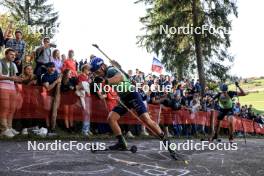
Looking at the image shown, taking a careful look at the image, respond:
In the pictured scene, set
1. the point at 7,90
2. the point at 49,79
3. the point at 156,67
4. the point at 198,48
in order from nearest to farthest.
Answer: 1. the point at 7,90
2. the point at 49,79
3. the point at 156,67
4. the point at 198,48

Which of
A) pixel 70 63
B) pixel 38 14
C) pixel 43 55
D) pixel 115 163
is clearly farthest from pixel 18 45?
pixel 38 14

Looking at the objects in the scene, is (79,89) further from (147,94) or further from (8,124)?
(147,94)

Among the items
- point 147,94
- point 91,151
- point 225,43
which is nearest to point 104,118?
point 147,94

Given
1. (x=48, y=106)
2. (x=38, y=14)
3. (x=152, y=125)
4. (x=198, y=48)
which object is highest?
(x=38, y=14)

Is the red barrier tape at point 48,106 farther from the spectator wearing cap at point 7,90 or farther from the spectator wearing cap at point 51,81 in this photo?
the spectator wearing cap at point 7,90

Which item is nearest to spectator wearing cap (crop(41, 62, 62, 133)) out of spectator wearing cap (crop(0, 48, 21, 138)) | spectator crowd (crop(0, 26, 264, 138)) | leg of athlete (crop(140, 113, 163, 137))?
spectator crowd (crop(0, 26, 264, 138))

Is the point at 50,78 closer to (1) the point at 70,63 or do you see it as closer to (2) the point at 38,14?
(1) the point at 70,63

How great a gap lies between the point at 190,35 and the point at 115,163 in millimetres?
23322

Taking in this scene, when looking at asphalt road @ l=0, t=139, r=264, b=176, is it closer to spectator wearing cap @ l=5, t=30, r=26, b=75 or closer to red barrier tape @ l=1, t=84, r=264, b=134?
red barrier tape @ l=1, t=84, r=264, b=134

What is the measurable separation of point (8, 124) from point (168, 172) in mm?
5737

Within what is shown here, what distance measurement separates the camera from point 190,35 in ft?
102

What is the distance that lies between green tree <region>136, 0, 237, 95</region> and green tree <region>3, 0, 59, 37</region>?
18.8 m

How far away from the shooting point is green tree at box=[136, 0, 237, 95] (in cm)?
3033

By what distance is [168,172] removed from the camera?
823cm
